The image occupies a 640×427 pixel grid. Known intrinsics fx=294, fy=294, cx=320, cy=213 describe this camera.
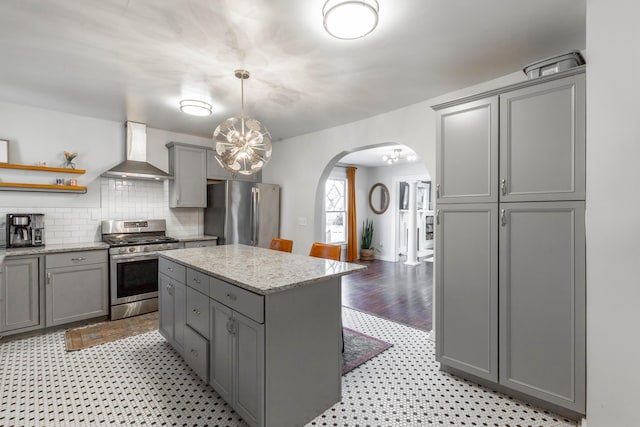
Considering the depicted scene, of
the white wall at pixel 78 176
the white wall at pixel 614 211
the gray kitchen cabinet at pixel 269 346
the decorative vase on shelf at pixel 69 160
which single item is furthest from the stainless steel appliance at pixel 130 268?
the white wall at pixel 614 211

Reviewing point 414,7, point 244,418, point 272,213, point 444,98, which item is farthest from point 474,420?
point 272,213

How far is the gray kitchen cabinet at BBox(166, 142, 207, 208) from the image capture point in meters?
4.30

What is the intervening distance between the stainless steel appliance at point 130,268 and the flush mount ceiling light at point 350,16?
11.0ft

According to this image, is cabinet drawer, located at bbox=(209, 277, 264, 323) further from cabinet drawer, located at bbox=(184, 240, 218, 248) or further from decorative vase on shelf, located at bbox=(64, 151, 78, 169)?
decorative vase on shelf, located at bbox=(64, 151, 78, 169)

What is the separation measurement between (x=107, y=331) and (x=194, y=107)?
2579 mm

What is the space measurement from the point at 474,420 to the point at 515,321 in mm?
687

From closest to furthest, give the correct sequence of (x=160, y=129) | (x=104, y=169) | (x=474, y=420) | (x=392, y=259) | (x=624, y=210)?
1. (x=624, y=210)
2. (x=474, y=420)
3. (x=104, y=169)
4. (x=160, y=129)
5. (x=392, y=259)

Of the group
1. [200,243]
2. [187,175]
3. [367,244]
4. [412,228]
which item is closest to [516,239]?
[200,243]

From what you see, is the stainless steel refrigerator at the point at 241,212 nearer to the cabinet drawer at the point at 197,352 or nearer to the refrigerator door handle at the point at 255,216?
the refrigerator door handle at the point at 255,216

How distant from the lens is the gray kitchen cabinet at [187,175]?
4305 millimetres

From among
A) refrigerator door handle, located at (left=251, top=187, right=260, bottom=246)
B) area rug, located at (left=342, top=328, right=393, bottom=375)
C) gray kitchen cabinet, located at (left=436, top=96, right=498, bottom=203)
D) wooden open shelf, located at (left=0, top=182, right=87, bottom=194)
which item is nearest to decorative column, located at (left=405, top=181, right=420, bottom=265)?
refrigerator door handle, located at (left=251, top=187, right=260, bottom=246)

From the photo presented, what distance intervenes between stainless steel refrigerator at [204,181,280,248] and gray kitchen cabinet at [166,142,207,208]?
20cm

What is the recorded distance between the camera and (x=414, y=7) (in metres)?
1.71

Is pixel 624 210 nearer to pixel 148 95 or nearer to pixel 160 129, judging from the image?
pixel 148 95
